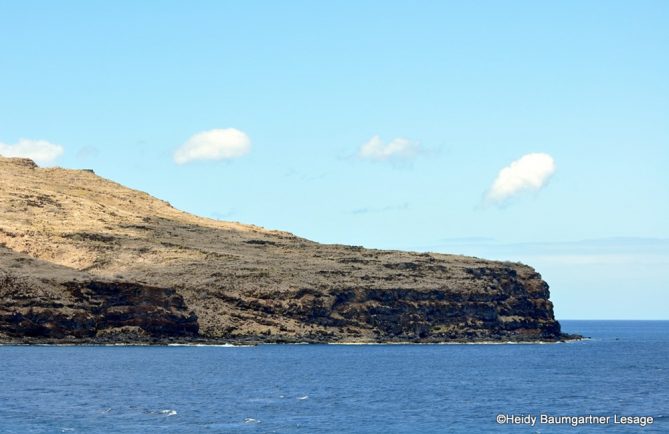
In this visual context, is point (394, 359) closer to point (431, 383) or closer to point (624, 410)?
point (431, 383)

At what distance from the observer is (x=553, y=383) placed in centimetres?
13512

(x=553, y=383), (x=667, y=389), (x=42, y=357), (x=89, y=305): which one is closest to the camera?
(x=667, y=389)

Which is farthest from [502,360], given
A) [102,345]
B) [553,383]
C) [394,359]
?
[102,345]

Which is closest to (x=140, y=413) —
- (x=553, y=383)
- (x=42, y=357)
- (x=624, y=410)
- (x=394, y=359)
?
(x=624, y=410)

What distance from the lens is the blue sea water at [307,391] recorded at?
9144 cm

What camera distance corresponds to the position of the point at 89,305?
195 meters

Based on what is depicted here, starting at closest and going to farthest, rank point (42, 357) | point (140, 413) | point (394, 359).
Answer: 1. point (140, 413)
2. point (42, 357)
3. point (394, 359)

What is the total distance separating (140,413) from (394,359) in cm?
8516

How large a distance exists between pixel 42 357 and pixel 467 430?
91.9 m

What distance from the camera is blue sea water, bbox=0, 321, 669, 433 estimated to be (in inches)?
3600

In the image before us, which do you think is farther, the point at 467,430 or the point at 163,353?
the point at 163,353

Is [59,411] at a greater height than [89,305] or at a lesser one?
lesser

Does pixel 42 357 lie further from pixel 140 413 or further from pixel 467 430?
pixel 467 430

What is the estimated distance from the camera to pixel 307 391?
120 meters
